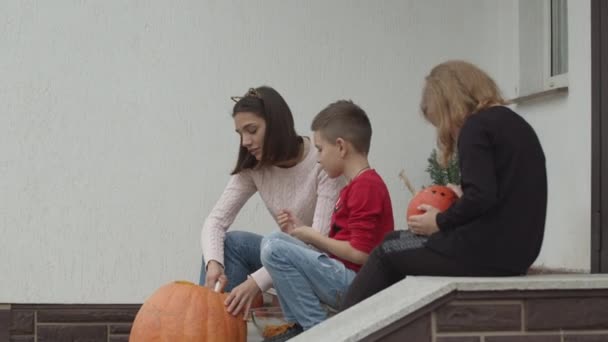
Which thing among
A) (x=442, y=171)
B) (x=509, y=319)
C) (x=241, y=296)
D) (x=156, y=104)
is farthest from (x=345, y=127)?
(x=156, y=104)

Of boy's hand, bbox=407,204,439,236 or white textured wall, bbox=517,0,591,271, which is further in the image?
white textured wall, bbox=517,0,591,271

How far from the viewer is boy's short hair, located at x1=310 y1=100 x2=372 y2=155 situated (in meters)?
4.62

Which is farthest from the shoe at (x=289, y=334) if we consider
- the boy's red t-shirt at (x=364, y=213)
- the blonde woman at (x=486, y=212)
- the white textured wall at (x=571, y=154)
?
the white textured wall at (x=571, y=154)

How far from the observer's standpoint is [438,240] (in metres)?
3.90

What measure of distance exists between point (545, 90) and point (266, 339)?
5.83 ft

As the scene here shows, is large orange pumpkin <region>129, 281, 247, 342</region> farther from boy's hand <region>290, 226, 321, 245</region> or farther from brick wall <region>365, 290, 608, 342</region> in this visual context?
brick wall <region>365, 290, 608, 342</region>

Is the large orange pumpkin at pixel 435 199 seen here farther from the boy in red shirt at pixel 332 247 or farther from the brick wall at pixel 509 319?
the brick wall at pixel 509 319

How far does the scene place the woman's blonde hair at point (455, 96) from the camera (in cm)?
402

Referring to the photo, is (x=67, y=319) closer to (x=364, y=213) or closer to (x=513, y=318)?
(x=364, y=213)

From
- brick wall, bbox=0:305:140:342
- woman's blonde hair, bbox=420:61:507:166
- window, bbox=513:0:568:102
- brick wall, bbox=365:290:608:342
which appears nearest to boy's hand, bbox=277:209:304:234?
woman's blonde hair, bbox=420:61:507:166

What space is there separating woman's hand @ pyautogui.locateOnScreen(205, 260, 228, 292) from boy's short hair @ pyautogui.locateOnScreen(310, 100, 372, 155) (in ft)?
2.43

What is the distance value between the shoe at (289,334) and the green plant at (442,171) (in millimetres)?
1758

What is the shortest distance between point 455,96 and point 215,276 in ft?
4.69

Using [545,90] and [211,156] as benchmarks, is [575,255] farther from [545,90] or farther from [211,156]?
[211,156]
